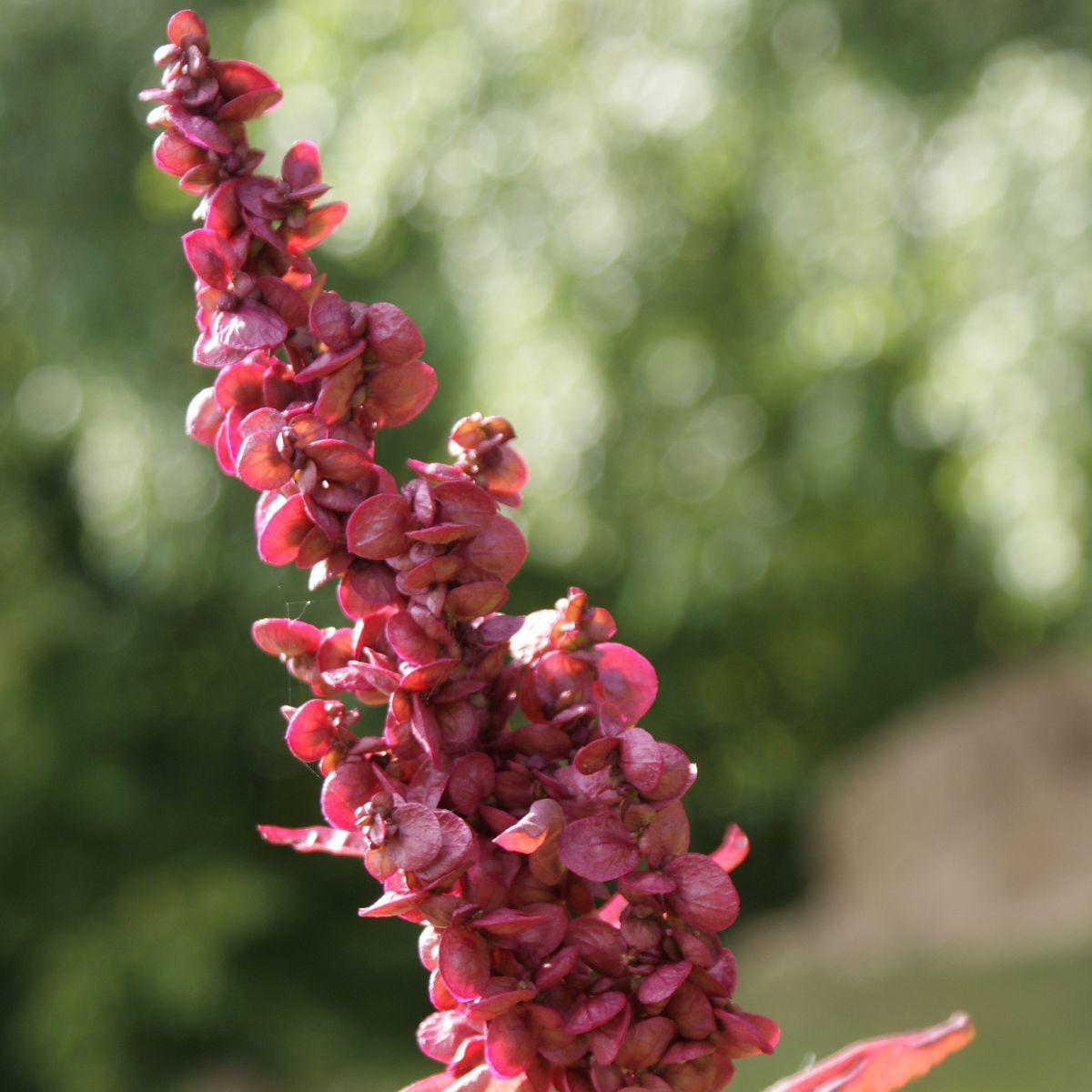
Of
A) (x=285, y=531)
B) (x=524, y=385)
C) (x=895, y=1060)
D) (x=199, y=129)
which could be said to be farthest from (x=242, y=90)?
(x=524, y=385)

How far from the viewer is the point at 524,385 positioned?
2119mm

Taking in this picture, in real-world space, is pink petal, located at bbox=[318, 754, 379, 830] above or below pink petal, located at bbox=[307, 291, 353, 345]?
below

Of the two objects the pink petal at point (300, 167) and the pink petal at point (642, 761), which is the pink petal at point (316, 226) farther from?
the pink petal at point (642, 761)

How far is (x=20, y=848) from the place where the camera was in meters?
3.33

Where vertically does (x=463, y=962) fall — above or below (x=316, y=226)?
below

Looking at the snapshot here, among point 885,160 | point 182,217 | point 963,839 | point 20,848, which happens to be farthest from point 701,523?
point 20,848

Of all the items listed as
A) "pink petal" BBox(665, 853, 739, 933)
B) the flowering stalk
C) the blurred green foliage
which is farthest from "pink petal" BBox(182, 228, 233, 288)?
the blurred green foliage

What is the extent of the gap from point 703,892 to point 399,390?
6.6 inches

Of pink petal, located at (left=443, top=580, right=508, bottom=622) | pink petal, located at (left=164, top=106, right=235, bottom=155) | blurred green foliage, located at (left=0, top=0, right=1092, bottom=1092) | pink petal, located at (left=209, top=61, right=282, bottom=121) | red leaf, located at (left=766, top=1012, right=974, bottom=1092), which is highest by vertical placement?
blurred green foliage, located at (left=0, top=0, right=1092, bottom=1092)

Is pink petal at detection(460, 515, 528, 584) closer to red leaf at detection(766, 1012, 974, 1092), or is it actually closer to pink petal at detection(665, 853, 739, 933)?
pink petal at detection(665, 853, 739, 933)

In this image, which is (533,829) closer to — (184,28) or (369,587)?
(369,587)

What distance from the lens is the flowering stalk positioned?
1.23ft

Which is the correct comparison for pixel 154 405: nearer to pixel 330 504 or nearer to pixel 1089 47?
pixel 1089 47

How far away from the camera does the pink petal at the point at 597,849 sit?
0.37 m
